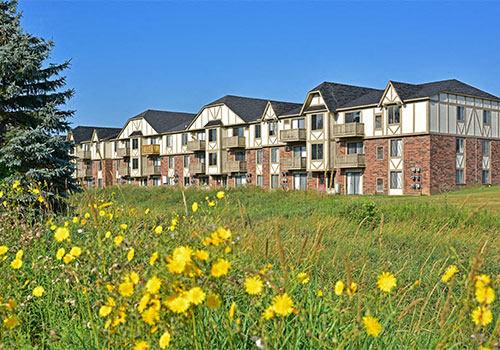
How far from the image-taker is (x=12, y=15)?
19.1 metres

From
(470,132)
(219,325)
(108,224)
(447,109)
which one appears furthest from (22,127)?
(470,132)

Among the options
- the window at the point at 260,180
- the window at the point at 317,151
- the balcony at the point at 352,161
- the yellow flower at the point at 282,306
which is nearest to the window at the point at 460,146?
the balcony at the point at 352,161

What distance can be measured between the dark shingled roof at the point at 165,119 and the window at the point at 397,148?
24636 millimetres

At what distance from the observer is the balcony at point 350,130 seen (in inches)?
1436

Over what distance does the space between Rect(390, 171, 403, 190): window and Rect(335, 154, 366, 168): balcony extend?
2445mm

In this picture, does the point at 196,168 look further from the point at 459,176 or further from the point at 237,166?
the point at 459,176

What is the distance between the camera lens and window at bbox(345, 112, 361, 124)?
3709 centimetres

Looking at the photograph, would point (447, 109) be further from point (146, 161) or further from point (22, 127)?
point (146, 161)

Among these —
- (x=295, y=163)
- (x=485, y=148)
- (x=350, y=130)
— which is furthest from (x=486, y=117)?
(x=295, y=163)

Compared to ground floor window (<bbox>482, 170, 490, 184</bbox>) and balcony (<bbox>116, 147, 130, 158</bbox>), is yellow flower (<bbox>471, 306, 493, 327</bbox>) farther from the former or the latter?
balcony (<bbox>116, 147, 130, 158</bbox>)

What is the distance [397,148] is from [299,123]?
9053 mm

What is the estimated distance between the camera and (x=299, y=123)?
134 feet

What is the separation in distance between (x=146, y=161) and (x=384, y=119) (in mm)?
29908

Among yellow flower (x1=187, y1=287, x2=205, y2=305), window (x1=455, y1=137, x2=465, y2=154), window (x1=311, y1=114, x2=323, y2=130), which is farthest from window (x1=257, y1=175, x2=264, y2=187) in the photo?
yellow flower (x1=187, y1=287, x2=205, y2=305)
